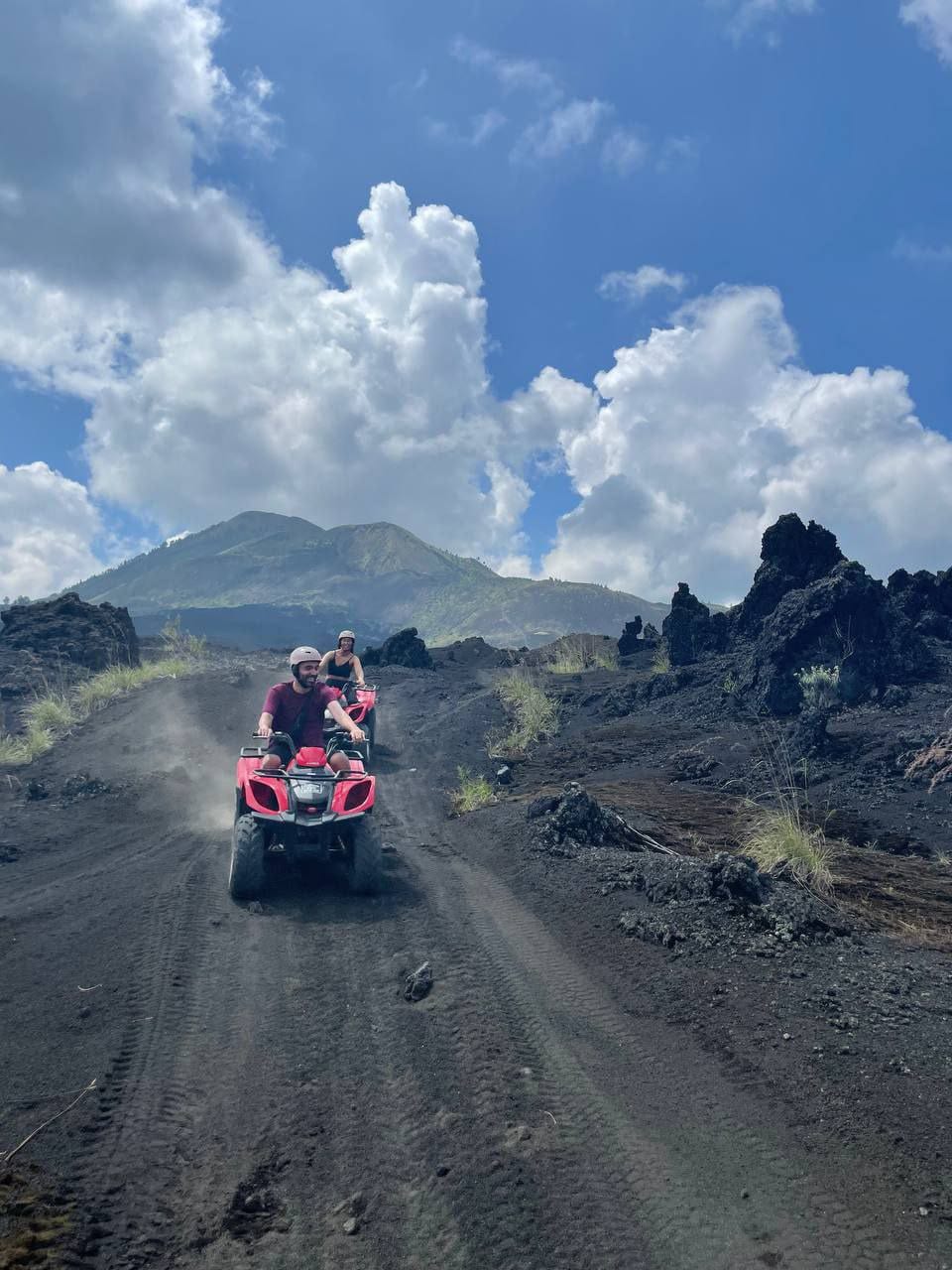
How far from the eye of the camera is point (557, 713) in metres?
19.2

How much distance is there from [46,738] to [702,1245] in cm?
1449

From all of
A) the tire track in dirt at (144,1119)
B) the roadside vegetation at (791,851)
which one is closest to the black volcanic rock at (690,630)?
the roadside vegetation at (791,851)

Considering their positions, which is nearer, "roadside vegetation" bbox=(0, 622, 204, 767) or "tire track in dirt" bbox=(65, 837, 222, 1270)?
"tire track in dirt" bbox=(65, 837, 222, 1270)

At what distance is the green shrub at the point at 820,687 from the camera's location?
15.5m

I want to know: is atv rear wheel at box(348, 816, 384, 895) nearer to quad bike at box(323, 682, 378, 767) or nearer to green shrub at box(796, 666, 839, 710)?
quad bike at box(323, 682, 378, 767)

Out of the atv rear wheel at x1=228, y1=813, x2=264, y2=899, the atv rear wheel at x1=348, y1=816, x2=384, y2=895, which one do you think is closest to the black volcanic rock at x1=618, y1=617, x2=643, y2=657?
the atv rear wheel at x1=348, y1=816, x2=384, y2=895

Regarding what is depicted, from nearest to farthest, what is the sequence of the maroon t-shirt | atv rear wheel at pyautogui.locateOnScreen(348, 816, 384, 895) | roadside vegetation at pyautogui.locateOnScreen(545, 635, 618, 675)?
1. atv rear wheel at pyautogui.locateOnScreen(348, 816, 384, 895)
2. the maroon t-shirt
3. roadside vegetation at pyautogui.locateOnScreen(545, 635, 618, 675)

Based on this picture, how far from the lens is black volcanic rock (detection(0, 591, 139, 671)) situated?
19734 millimetres

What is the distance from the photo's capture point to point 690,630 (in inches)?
905

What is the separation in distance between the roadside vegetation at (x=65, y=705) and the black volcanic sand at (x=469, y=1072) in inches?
230

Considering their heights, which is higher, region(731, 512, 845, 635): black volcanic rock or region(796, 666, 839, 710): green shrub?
region(731, 512, 845, 635): black volcanic rock

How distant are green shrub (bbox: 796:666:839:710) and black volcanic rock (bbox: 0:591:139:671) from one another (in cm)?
1793

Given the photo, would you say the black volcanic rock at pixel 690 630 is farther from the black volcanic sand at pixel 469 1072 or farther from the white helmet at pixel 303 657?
the white helmet at pixel 303 657

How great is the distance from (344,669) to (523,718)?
5703 millimetres
